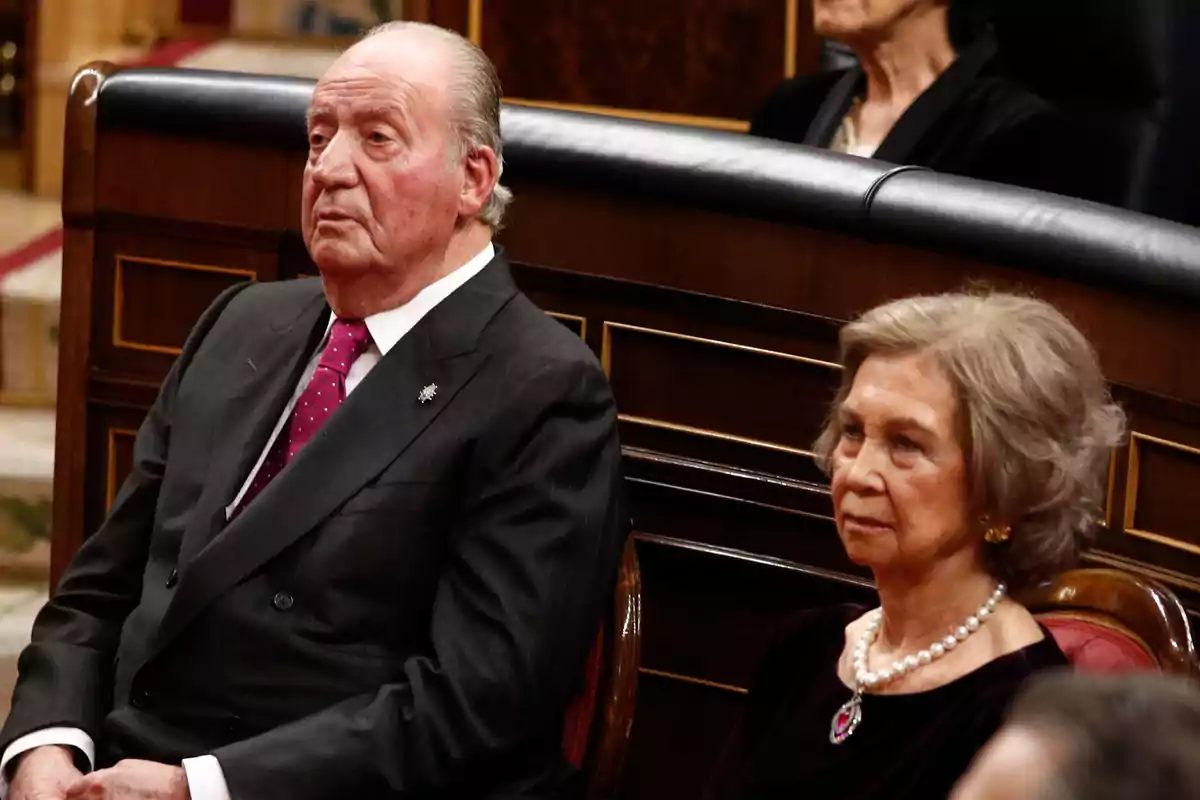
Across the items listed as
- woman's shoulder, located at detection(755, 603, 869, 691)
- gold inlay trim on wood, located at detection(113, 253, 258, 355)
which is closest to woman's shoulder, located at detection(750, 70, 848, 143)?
gold inlay trim on wood, located at detection(113, 253, 258, 355)

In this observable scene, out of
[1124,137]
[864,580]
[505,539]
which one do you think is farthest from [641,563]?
[1124,137]

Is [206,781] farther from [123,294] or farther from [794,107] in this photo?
[794,107]

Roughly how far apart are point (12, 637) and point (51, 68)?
102 inches

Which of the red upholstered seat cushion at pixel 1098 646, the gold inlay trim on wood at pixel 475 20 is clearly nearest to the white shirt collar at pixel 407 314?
the red upholstered seat cushion at pixel 1098 646

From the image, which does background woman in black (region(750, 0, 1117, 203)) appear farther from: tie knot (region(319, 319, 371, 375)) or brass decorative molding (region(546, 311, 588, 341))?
tie knot (region(319, 319, 371, 375))

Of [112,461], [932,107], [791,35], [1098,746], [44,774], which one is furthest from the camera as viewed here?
[791,35]

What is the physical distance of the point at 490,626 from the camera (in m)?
1.79

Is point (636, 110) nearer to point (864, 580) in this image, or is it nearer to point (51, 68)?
point (51, 68)

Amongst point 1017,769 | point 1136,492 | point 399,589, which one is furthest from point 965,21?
point 1017,769

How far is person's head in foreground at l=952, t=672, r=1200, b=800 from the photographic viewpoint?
2.23ft

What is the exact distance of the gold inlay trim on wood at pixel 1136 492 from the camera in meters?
1.77

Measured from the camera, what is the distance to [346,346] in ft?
6.59

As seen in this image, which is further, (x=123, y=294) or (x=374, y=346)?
(x=123, y=294)

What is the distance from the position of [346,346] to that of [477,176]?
23 centimetres
